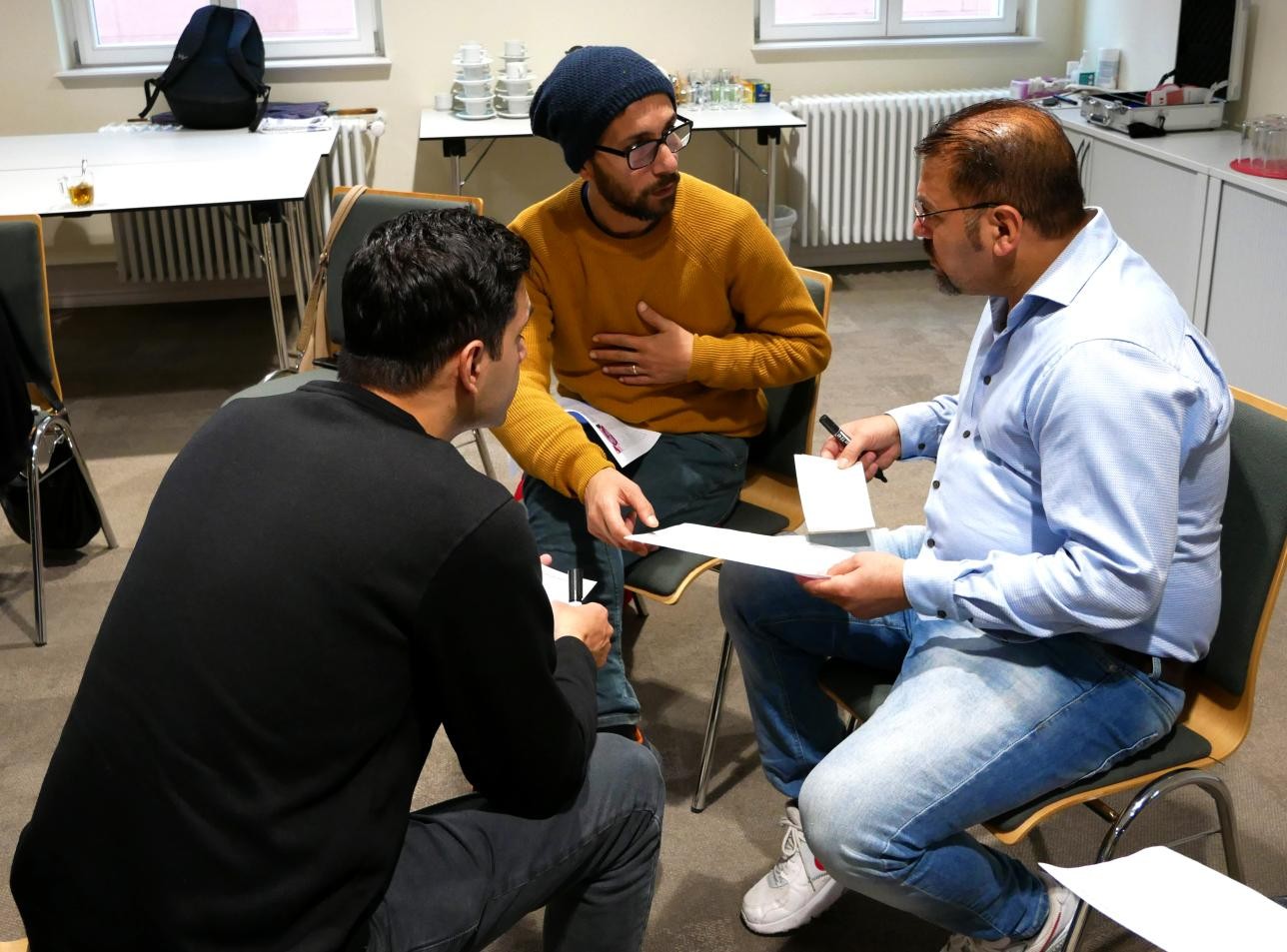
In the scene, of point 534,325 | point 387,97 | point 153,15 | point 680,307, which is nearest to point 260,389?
point 534,325

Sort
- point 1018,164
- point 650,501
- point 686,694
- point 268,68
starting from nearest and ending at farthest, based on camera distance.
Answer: point 1018,164 → point 650,501 → point 686,694 → point 268,68

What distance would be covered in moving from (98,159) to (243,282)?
124cm

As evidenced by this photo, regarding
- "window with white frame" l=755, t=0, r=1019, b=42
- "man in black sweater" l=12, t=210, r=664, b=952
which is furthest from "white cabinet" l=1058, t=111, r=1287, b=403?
"man in black sweater" l=12, t=210, r=664, b=952

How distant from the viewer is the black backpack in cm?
496

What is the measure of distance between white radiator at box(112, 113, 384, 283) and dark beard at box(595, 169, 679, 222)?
10.7 ft

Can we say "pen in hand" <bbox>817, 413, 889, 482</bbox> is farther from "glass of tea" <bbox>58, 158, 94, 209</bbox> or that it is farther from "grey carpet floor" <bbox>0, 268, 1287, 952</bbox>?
"glass of tea" <bbox>58, 158, 94, 209</bbox>

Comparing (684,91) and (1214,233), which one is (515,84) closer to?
(684,91)

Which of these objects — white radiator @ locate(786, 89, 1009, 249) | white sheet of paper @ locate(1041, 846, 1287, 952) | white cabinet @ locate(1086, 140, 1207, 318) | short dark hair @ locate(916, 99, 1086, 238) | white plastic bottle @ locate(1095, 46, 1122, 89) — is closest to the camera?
white sheet of paper @ locate(1041, 846, 1287, 952)

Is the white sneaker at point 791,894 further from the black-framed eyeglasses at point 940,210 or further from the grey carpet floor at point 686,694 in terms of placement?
the black-framed eyeglasses at point 940,210

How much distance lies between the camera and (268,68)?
17.4 feet

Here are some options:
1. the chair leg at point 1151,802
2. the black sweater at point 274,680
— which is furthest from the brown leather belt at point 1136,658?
the black sweater at point 274,680

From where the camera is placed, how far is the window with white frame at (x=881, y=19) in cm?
562

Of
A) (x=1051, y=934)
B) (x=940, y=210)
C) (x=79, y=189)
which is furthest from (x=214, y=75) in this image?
(x=1051, y=934)

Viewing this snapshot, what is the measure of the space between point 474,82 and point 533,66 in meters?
0.48
